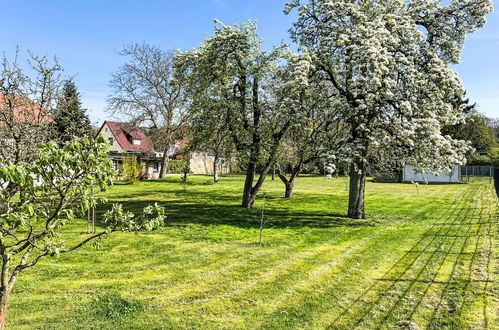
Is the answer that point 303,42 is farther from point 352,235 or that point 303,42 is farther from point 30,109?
point 30,109

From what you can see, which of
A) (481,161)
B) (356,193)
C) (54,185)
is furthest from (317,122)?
(481,161)

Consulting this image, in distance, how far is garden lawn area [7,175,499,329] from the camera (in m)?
6.29

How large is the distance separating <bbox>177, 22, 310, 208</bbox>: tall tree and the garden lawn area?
555cm

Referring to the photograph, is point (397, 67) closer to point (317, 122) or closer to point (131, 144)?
point (317, 122)

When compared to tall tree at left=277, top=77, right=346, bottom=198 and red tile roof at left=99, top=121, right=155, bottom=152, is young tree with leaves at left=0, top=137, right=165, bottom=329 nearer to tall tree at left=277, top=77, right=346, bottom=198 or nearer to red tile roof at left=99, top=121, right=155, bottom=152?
tall tree at left=277, top=77, right=346, bottom=198

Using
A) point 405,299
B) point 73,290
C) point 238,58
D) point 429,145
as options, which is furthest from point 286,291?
point 238,58

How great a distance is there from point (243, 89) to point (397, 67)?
300 inches

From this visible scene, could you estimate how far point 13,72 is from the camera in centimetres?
1159

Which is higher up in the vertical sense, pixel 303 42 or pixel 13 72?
pixel 303 42

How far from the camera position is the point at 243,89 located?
1812 cm

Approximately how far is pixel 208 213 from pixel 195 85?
7.07 meters

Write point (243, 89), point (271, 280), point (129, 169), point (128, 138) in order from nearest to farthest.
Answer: point (271, 280) < point (243, 89) < point (129, 169) < point (128, 138)

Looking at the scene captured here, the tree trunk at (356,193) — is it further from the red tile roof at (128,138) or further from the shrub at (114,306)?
the red tile roof at (128,138)

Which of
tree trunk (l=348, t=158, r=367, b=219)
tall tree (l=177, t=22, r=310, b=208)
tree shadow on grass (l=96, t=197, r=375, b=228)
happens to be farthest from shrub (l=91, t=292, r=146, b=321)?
tree trunk (l=348, t=158, r=367, b=219)
